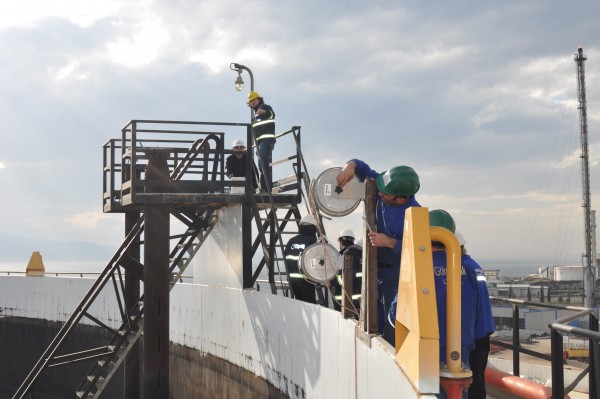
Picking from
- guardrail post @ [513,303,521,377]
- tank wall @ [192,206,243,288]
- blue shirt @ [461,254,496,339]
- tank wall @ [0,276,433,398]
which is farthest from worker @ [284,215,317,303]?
blue shirt @ [461,254,496,339]

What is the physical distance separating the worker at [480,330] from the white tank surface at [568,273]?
188ft

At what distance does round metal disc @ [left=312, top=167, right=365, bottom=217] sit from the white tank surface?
57.8 m

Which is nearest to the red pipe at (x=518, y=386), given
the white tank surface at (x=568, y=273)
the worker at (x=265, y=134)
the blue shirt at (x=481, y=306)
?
the blue shirt at (x=481, y=306)

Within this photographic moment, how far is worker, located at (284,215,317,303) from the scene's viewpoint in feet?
30.9

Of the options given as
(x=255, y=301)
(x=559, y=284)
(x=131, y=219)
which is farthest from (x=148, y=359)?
(x=559, y=284)

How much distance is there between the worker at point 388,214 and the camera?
4.94 meters

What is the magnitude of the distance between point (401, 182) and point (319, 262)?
283 cm

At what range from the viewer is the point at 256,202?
12117 mm

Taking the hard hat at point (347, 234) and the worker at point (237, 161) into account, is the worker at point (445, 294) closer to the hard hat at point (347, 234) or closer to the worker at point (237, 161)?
the hard hat at point (347, 234)

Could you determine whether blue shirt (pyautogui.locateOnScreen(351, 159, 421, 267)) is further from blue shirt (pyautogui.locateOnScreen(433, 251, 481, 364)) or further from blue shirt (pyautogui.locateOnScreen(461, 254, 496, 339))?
blue shirt (pyautogui.locateOnScreen(433, 251, 481, 364))

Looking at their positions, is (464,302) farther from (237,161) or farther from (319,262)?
(237,161)

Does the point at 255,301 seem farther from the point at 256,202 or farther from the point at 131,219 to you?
the point at 131,219

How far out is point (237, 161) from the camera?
12.4 meters

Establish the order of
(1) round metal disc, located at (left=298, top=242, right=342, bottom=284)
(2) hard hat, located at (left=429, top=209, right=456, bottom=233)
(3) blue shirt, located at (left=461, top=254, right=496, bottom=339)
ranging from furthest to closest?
(1) round metal disc, located at (left=298, top=242, right=342, bottom=284), (3) blue shirt, located at (left=461, top=254, right=496, bottom=339), (2) hard hat, located at (left=429, top=209, right=456, bottom=233)
